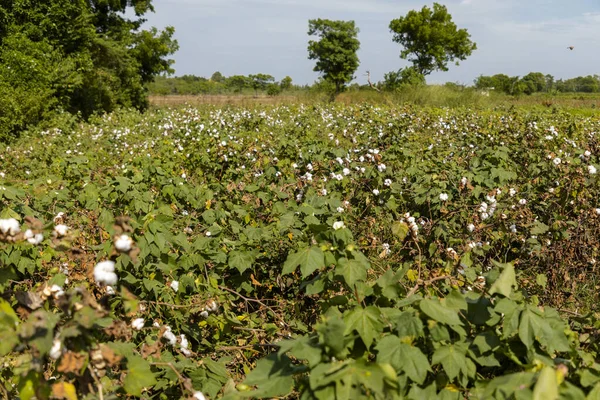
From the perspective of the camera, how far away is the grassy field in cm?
128

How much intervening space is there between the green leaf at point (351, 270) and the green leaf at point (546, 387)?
0.69 metres

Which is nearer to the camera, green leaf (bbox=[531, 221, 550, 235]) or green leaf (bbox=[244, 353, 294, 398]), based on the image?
green leaf (bbox=[244, 353, 294, 398])

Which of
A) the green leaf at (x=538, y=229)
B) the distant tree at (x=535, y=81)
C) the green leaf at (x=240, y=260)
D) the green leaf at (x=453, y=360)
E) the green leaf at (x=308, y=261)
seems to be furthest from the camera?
the distant tree at (x=535, y=81)

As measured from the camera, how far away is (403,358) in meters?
1.32

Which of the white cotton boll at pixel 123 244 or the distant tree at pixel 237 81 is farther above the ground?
the distant tree at pixel 237 81

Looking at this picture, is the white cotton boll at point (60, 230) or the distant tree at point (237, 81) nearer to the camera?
the white cotton boll at point (60, 230)

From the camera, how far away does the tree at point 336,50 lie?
130 feet

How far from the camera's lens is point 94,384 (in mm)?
1434

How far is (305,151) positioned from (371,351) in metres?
3.83

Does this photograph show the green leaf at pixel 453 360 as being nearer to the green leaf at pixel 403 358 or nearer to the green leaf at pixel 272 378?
the green leaf at pixel 403 358

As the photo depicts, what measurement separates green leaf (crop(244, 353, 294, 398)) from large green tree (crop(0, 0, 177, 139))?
12352 mm

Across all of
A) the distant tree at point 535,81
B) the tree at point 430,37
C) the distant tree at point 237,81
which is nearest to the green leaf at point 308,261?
the tree at point 430,37

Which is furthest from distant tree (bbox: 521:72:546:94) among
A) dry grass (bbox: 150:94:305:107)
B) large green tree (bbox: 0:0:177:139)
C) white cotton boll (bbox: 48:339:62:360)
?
white cotton boll (bbox: 48:339:62:360)

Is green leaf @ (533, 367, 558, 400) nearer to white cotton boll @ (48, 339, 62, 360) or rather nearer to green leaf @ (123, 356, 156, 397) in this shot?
green leaf @ (123, 356, 156, 397)
